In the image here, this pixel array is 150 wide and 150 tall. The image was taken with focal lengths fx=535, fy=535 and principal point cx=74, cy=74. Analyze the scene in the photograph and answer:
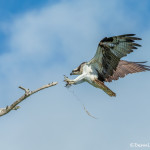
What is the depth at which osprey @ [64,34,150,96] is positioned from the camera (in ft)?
52.1

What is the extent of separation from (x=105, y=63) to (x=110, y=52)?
57 centimetres

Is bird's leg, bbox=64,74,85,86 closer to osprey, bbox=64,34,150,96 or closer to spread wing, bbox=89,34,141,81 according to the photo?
osprey, bbox=64,34,150,96

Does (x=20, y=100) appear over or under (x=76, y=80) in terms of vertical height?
under

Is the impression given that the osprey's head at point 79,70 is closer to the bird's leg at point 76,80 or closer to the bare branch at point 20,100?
the bird's leg at point 76,80

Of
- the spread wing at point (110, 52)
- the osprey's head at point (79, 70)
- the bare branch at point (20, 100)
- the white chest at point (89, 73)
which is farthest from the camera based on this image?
the osprey's head at point (79, 70)

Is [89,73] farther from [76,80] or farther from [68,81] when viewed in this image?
[68,81]

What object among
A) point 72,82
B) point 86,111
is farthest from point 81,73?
point 86,111

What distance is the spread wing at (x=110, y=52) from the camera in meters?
15.8

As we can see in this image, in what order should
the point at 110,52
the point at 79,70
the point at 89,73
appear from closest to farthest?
the point at 110,52, the point at 89,73, the point at 79,70

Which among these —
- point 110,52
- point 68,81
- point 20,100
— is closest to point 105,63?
point 110,52

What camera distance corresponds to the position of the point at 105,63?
16.8 meters

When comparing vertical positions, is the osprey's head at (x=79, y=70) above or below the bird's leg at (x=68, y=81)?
above

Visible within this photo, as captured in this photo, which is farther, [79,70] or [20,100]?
[79,70]

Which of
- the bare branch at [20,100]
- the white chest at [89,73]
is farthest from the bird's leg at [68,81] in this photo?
the bare branch at [20,100]
